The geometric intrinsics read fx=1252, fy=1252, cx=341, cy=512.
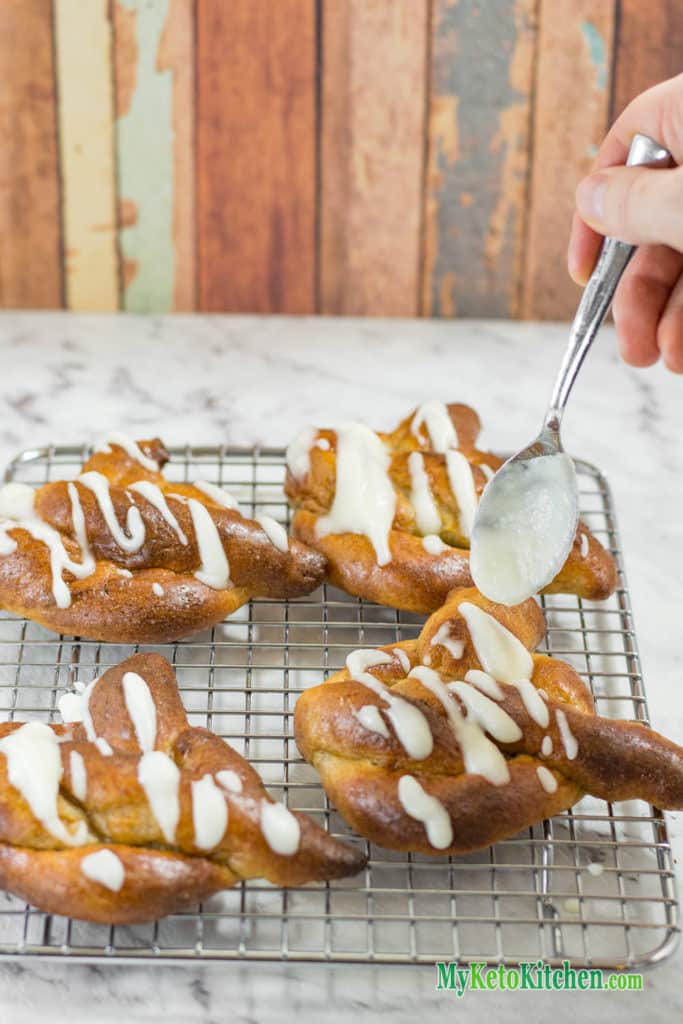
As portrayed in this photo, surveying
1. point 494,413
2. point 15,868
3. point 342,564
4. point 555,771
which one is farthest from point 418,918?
point 494,413

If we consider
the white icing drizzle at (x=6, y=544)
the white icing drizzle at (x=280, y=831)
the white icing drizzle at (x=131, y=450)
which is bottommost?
the white icing drizzle at (x=280, y=831)

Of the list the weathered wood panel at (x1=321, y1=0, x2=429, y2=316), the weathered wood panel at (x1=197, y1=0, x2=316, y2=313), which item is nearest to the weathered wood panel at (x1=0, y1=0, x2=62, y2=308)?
the weathered wood panel at (x1=197, y1=0, x2=316, y2=313)

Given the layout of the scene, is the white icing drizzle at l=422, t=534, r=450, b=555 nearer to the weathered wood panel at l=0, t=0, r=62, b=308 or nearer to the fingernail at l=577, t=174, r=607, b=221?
the fingernail at l=577, t=174, r=607, b=221

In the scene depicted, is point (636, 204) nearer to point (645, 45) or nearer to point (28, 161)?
point (645, 45)

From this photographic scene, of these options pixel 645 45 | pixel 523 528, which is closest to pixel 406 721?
pixel 523 528

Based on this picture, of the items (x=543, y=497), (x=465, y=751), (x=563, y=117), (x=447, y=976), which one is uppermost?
(x=563, y=117)

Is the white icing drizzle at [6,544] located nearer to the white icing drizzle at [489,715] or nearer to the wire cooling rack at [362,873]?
the wire cooling rack at [362,873]

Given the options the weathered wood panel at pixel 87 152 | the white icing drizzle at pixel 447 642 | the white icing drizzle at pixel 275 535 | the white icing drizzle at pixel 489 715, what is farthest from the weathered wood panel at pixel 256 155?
the white icing drizzle at pixel 489 715
